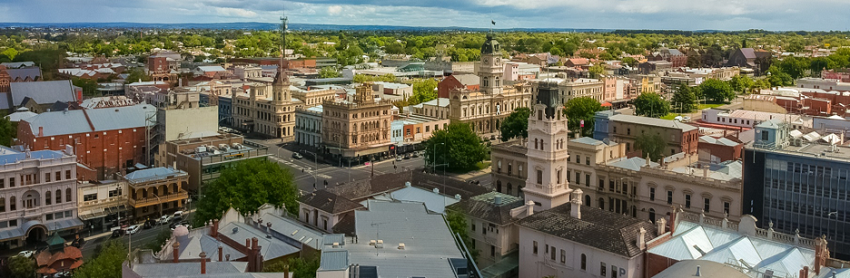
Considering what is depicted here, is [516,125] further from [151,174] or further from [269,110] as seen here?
[151,174]

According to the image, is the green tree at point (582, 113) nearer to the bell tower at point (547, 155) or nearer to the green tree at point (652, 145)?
the green tree at point (652, 145)

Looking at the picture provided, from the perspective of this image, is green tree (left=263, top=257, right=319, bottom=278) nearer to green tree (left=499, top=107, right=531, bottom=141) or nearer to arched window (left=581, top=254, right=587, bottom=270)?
arched window (left=581, top=254, right=587, bottom=270)

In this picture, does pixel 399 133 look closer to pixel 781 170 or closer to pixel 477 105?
pixel 477 105

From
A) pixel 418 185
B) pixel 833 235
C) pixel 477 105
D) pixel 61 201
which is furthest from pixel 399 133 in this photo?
pixel 833 235

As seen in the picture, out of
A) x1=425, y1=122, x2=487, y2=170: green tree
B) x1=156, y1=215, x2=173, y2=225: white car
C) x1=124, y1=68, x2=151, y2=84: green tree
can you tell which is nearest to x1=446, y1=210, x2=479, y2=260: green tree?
x1=156, y1=215, x2=173, y2=225: white car

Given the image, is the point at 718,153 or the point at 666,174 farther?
the point at 718,153

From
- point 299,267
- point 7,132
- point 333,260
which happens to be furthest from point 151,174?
point 333,260
